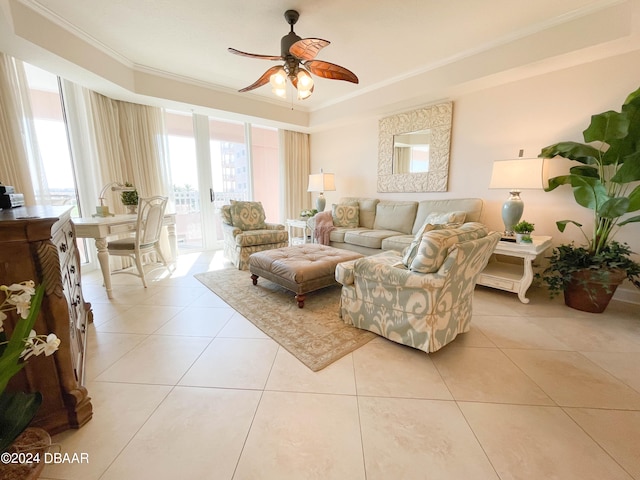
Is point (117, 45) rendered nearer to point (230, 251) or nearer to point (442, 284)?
point (230, 251)

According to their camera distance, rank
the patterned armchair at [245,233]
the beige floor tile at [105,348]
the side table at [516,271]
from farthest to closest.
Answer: the patterned armchair at [245,233], the side table at [516,271], the beige floor tile at [105,348]

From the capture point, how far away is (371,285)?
1908 mm

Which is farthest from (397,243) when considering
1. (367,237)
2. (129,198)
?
(129,198)

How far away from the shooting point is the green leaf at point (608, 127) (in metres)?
2.08

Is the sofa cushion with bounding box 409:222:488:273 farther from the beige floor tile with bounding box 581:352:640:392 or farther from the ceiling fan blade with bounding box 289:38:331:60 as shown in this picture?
the ceiling fan blade with bounding box 289:38:331:60

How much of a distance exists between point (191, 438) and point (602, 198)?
11.0 feet

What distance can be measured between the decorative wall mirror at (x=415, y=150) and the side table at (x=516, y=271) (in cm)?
132

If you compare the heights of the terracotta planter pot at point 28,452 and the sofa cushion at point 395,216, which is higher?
the sofa cushion at point 395,216

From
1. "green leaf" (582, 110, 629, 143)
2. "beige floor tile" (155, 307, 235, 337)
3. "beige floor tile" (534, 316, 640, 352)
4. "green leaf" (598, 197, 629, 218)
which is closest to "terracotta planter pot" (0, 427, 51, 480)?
"beige floor tile" (155, 307, 235, 337)

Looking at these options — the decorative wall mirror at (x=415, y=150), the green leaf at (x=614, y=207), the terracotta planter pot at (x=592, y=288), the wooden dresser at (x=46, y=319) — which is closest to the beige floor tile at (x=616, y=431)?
the terracotta planter pot at (x=592, y=288)

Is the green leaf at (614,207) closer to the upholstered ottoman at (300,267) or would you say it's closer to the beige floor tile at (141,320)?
the upholstered ottoman at (300,267)

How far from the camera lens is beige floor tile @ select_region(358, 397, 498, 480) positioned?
1.03 metres

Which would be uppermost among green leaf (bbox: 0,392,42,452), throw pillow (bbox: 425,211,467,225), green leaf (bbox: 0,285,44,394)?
throw pillow (bbox: 425,211,467,225)

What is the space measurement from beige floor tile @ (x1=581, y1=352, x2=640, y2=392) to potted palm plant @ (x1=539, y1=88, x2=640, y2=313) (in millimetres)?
693
